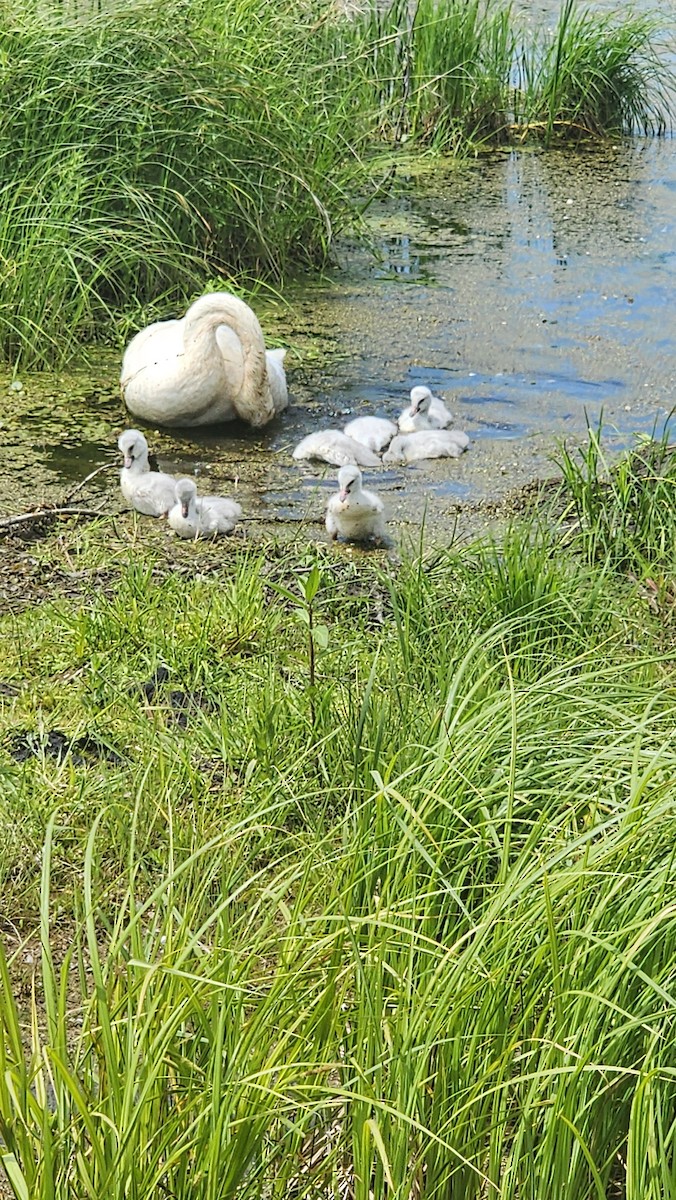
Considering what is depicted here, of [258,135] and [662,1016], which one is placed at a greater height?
[258,135]

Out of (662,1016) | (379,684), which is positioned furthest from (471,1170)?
(379,684)

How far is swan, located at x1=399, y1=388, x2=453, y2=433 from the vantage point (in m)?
6.30

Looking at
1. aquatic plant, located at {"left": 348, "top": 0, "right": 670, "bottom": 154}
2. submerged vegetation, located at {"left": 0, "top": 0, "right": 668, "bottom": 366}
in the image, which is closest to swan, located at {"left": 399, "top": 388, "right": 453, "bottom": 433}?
submerged vegetation, located at {"left": 0, "top": 0, "right": 668, "bottom": 366}

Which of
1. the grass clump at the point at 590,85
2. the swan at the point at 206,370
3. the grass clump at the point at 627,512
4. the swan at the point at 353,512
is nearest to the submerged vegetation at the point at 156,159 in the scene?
the swan at the point at 206,370

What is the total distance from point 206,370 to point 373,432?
74 cm

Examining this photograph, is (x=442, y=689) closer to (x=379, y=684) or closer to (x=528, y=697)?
(x=528, y=697)

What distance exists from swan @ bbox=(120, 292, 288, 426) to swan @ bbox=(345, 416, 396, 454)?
1.32 ft

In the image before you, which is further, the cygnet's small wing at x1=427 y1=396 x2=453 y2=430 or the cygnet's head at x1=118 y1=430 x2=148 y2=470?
the cygnet's small wing at x1=427 y1=396 x2=453 y2=430

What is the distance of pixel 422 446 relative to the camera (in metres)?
6.20

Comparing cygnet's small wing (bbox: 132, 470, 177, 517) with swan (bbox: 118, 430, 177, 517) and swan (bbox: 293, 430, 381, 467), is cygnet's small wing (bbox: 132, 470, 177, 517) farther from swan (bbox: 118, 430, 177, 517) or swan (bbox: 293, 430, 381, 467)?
swan (bbox: 293, 430, 381, 467)

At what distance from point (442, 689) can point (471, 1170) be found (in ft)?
3.99

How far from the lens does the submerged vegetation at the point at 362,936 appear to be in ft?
7.14

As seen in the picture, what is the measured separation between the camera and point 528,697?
3.14 meters

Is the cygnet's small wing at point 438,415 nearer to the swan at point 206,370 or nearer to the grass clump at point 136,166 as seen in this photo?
the swan at point 206,370
